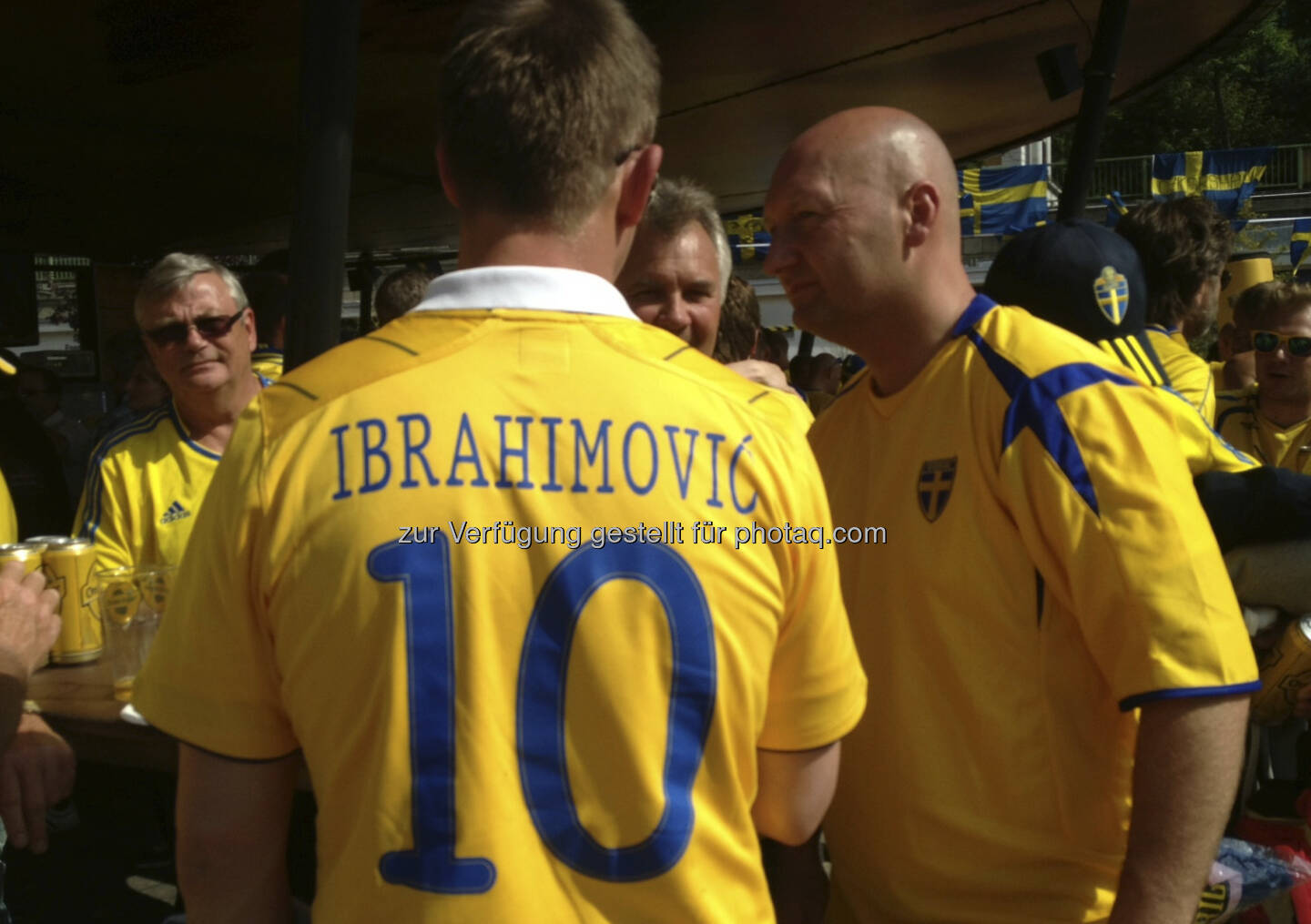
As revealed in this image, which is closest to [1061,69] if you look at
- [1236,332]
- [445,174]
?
[1236,332]

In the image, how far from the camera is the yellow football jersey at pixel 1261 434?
13.9ft

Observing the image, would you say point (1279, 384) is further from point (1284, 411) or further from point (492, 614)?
point (492, 614)

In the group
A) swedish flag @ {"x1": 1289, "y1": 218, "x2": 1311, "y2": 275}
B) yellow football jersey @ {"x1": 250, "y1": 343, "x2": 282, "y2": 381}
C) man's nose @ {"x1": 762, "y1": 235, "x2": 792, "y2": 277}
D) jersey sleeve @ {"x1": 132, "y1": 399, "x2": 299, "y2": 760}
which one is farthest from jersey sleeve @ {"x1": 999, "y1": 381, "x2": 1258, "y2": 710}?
swedish flag @ {"x1": 1289, "y1": 218, "x2": 1311, "y2": 275}

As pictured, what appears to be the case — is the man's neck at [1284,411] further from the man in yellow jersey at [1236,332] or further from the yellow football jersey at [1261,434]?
the man in yellow jersey at [1236,332]

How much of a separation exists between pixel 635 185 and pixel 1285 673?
6.83 ft

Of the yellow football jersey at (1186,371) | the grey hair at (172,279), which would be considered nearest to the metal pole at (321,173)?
the grey hair at (172,279)

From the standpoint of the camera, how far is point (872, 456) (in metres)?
1.72

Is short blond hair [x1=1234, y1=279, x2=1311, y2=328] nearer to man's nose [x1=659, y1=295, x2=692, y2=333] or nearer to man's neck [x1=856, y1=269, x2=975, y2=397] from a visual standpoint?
man's nose [x1=659, y1=295, x2=692, y2=333]

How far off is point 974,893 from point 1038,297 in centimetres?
98

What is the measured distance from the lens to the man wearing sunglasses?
4.15m

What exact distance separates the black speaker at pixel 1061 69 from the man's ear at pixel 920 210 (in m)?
4.10

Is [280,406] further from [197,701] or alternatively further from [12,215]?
[12,215]

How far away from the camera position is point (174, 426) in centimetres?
353

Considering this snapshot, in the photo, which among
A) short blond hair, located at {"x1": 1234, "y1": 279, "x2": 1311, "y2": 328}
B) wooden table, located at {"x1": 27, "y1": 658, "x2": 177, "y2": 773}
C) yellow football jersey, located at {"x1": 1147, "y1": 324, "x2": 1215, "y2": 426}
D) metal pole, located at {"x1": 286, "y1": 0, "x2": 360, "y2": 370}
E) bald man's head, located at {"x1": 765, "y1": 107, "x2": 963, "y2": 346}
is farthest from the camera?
short blond hair, located at {"x1": 1234, "y1": 279, "x2": 1311, "y2": 328}
